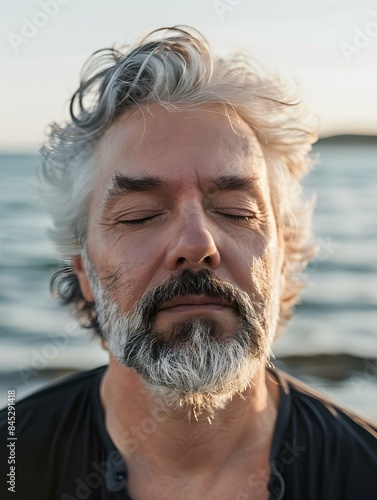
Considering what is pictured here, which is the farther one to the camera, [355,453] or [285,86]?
[285,86]

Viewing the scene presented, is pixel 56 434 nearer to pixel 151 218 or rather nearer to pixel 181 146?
pixel 151 218

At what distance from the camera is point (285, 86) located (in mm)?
2520

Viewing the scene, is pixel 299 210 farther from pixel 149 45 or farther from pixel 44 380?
pixel 44 380

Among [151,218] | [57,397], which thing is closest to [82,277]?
[57,397]

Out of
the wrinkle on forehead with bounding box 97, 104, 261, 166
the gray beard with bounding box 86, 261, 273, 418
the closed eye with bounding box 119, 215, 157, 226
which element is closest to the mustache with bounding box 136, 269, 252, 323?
the gray beard with bounding box 86, 261, 273, 418

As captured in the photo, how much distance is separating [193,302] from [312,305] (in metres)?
4.10

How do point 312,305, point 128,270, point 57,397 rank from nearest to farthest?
point 128,270, point 57,397, point 312,305

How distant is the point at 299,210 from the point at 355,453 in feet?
2.74

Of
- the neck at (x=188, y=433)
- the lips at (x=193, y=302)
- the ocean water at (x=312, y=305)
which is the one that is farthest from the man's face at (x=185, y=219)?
the ocean water at (x=312, y=305)

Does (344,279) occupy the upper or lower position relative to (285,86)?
lower

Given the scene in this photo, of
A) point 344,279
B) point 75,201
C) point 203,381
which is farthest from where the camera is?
point 344,279

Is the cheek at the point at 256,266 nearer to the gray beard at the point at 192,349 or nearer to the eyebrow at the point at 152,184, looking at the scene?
the gray beard at the point at 192,349

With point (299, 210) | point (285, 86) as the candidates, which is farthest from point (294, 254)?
point (285, 86)

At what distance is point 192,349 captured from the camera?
6.47ft
